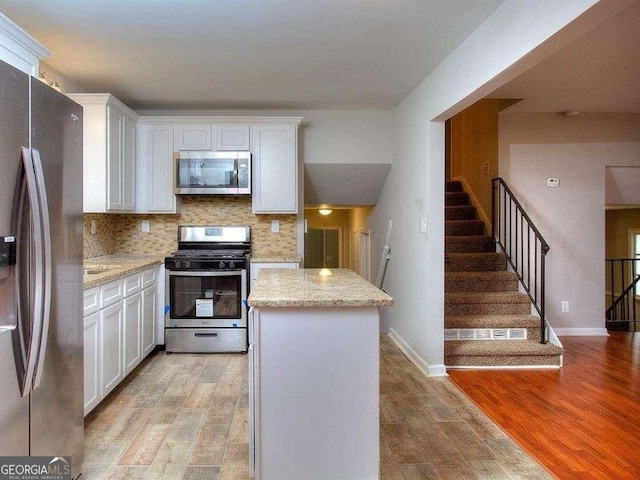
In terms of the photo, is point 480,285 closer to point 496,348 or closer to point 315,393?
point 496,348

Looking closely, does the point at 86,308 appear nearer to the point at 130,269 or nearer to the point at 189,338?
the point at 130,269

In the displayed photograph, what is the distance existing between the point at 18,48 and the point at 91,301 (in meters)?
1.37

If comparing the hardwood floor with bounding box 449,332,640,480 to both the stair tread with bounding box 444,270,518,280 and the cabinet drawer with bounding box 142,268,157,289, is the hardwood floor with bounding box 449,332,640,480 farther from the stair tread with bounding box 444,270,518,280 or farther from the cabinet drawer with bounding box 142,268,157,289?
the cabinet drawer with bounding box 142,268,157,289

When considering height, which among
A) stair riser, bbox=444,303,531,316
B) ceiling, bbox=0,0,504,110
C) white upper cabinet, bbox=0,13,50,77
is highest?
ceiling, bbox=0,0,504,110

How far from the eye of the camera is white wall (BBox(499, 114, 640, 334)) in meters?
4.78

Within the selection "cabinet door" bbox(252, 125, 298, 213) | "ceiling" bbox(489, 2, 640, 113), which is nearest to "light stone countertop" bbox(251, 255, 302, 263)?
"cabinet door" bbox(252, 125, 298, 213)

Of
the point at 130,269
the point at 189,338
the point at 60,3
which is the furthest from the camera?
the point at 189,338

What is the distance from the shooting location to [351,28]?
259cm

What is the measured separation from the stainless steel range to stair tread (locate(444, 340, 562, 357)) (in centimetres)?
186

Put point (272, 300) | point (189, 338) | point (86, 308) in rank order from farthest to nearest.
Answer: point (189, 338) → point (86, 308) → point (272, 300)

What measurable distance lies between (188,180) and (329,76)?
66.2 inches

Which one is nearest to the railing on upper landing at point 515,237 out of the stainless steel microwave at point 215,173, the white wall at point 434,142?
the white wall at point 434,142

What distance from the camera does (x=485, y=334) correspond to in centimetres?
389

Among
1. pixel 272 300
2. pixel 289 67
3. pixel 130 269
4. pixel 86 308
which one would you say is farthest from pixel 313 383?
pixel 289 67
